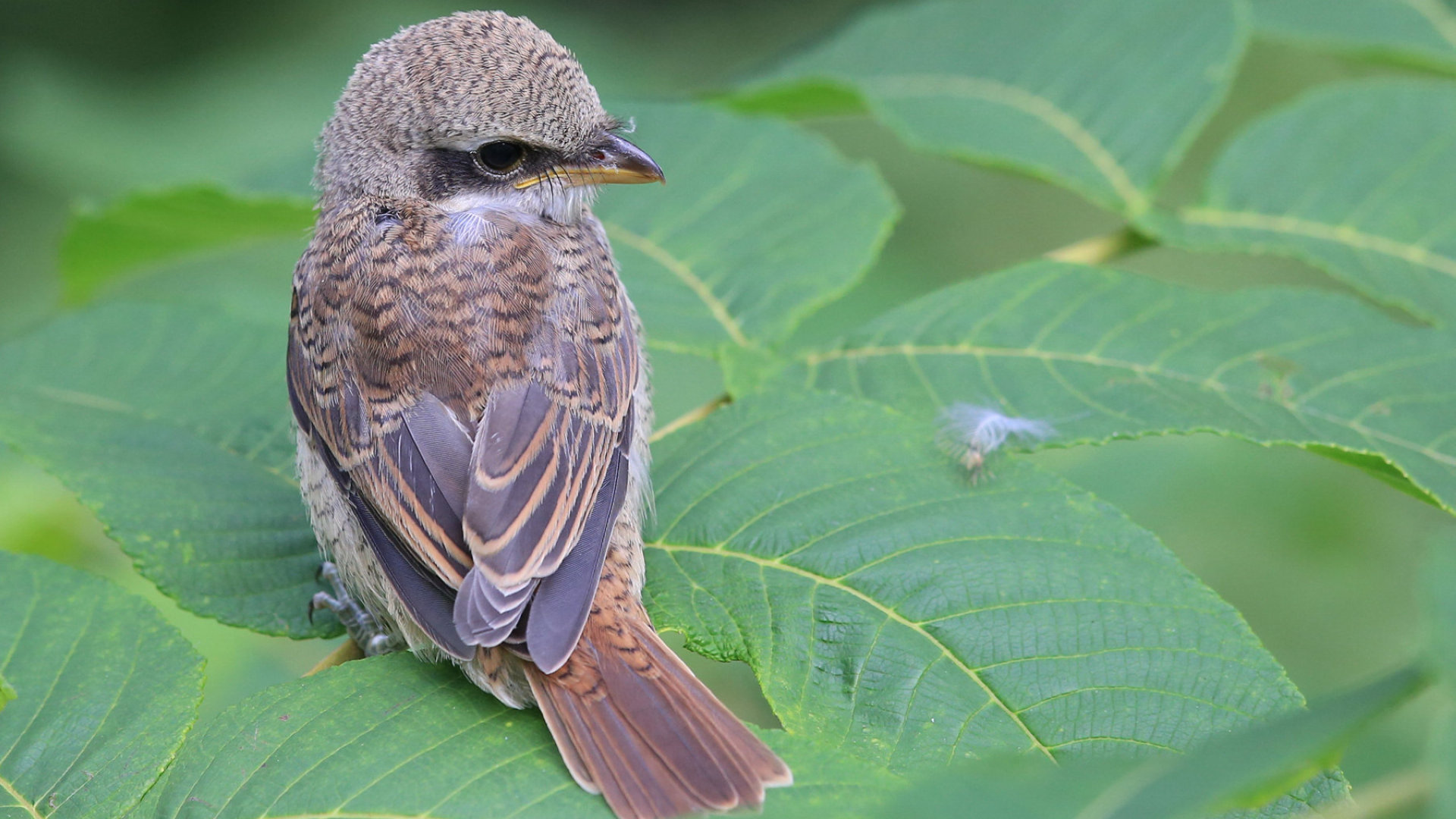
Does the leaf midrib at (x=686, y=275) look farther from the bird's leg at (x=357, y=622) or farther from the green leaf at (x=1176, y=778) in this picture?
the green leaf at (x=1176, y=778)

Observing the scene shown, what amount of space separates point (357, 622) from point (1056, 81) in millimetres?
2344

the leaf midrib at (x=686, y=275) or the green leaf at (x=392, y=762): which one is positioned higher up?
the leaf midrib at (x=686, y=275)

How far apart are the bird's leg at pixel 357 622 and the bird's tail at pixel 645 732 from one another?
1.70ft

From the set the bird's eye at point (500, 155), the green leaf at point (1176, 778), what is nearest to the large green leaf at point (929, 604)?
the green leaf at point (1176, 778)

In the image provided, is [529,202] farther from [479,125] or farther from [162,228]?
[162,228]

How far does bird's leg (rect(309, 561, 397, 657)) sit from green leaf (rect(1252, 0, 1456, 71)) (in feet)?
9.65

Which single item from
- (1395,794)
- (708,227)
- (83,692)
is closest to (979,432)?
(708,227)

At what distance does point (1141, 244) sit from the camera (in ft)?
9.71

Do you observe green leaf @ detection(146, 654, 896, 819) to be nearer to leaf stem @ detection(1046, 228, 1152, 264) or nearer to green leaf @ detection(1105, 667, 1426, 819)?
green leaf @ detection(1105, 667, 1426, 819)

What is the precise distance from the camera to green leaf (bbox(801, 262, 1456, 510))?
2.30 meters

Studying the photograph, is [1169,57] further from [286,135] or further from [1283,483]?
[286,135]

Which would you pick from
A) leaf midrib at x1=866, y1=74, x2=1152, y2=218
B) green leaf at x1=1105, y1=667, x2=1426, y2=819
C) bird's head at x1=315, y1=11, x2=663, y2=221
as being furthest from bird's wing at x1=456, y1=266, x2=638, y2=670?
leaf midrib at x1=866, y1=74, x2=1152, y2=218

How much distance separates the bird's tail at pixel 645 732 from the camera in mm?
1718

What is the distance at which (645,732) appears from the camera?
188cm
